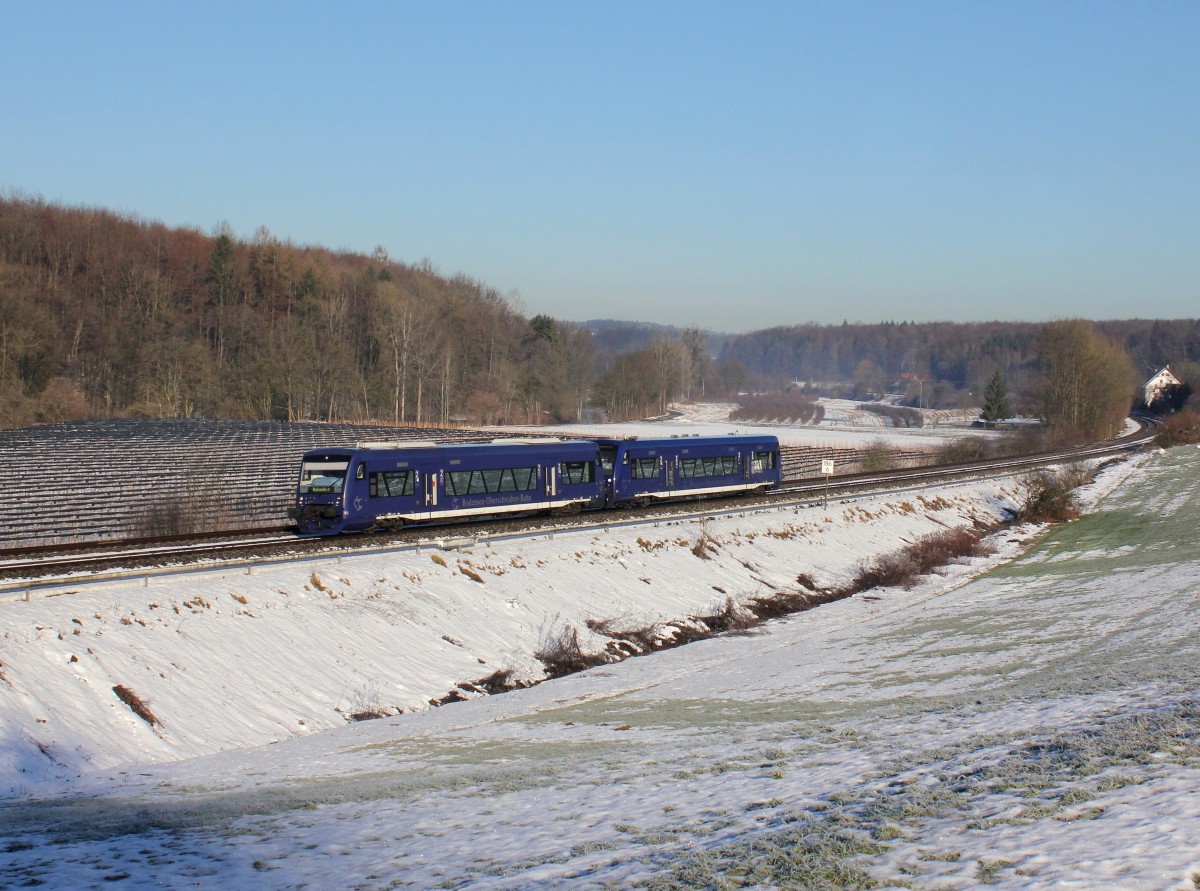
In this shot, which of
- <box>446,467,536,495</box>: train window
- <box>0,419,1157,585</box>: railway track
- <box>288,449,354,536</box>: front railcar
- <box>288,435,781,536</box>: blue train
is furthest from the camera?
<box>446,467,536,495</box>: train window

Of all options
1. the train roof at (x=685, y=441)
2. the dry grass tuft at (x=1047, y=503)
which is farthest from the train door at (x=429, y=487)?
the dry grass tuft at (x=1047, y=503)

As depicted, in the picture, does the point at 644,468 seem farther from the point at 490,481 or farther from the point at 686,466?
the point at 490,481

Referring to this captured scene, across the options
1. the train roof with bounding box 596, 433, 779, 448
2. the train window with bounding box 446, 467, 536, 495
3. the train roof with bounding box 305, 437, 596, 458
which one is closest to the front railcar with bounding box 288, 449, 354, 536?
the train roof with bounding box 305, 437, 596, 458

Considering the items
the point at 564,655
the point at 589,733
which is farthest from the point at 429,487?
the point at 589,733

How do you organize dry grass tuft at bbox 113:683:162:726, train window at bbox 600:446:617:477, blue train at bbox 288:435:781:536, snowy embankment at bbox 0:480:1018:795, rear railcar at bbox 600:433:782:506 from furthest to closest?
rear railcar at bbox 600:433:782:506
train window at bbox 600:446:617:477
blue train at bbox 288:435:781:536
dry grass tuft at bbox 113:683:162:726
snowy embankment at bbox 0:480:1018:795

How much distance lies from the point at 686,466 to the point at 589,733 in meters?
28.0

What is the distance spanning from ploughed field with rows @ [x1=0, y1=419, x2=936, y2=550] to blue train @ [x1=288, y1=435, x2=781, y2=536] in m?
4.20

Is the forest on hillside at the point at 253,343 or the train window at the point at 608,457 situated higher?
the forest on hillside at the point at 253,343

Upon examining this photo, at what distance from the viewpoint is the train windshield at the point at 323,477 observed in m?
30.1

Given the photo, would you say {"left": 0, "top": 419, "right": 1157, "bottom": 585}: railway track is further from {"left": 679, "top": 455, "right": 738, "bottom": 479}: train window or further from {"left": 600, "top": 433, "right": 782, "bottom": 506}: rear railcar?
{"left": 679, "top": 455, "right": 738, "bottom": 479}: train window

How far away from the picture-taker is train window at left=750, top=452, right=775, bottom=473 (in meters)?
48.8

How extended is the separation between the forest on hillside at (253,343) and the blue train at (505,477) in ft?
170

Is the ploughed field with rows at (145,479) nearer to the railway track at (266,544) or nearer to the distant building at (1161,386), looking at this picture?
the railway track at (266,544)

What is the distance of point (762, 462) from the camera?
49.5 meters
